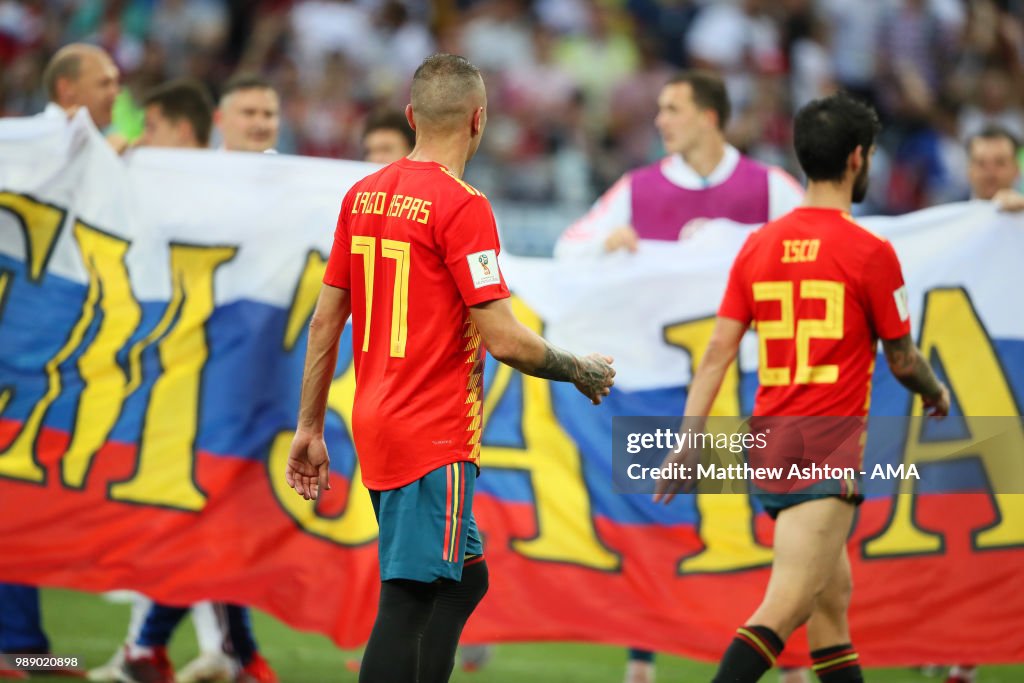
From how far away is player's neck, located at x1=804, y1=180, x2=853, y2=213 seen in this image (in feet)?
15.4

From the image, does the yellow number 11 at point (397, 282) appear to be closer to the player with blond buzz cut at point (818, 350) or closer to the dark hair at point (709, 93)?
the player with blond buzz cut at point (818, 350)

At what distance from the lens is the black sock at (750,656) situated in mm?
4387

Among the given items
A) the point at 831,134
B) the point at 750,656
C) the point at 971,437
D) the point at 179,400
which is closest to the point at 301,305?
the point at 179,400

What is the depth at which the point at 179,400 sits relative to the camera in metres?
6.19

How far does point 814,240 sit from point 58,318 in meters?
3.38

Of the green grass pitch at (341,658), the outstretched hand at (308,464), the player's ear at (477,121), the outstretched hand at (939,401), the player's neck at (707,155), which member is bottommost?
the green grass pitch at (341,658)

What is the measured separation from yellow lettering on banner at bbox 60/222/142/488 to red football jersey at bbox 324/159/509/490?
2.52 metres

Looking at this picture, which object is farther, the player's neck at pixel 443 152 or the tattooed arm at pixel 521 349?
the player's neck at pixel 443 152

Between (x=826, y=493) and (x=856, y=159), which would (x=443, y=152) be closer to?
(x=856, y=159)

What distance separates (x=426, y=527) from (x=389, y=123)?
3627mm

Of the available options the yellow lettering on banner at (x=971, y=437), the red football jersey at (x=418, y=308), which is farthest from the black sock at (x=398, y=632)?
the yellow lettering on banner at (x=971, y=437)

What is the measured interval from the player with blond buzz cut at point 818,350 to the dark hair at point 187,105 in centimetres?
352

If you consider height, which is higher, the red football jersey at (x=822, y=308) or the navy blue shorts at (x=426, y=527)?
the red football jersey at (x=822, y=308)

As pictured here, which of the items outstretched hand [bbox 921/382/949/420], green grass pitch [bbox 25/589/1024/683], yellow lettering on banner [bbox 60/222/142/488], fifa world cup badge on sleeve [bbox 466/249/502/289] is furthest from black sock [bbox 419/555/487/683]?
yellow lettering on banner [bbox 60/222/142/488]
